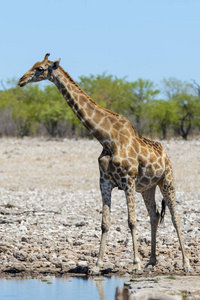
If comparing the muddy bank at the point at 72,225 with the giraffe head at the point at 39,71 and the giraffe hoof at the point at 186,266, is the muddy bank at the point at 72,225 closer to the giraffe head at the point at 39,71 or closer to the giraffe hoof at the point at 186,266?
the giraffe hoof at the point at 186,266

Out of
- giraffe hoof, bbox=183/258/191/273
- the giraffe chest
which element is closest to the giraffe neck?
the giraffe chest

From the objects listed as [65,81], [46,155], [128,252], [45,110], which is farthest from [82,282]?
[45,110]

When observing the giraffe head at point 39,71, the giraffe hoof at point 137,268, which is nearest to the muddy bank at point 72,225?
the giraffe hoof at point 137,268

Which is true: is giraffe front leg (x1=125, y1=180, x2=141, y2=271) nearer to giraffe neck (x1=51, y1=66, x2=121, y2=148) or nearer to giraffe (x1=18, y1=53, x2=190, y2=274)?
giraffe (x1=18, y1=53, x2=190, y2=274)

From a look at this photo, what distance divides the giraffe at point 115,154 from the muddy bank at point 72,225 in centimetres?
69

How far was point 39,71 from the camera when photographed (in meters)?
8.96

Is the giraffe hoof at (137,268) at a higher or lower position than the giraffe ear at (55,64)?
lower

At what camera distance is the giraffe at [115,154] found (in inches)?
341

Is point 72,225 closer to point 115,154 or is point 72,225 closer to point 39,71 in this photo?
point 115,154

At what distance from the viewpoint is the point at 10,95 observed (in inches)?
2219

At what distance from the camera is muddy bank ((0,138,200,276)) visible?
9.34 metres

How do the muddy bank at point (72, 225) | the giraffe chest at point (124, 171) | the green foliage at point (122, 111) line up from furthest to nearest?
the green foliage at point (122, 111) < the muddy bank at point (72, 225) < the giraffe chest at point (124, 171)

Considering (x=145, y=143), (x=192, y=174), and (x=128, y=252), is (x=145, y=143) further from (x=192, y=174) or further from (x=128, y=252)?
(x=192, y=174)

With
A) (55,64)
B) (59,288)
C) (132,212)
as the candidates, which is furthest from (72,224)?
(55,64)
